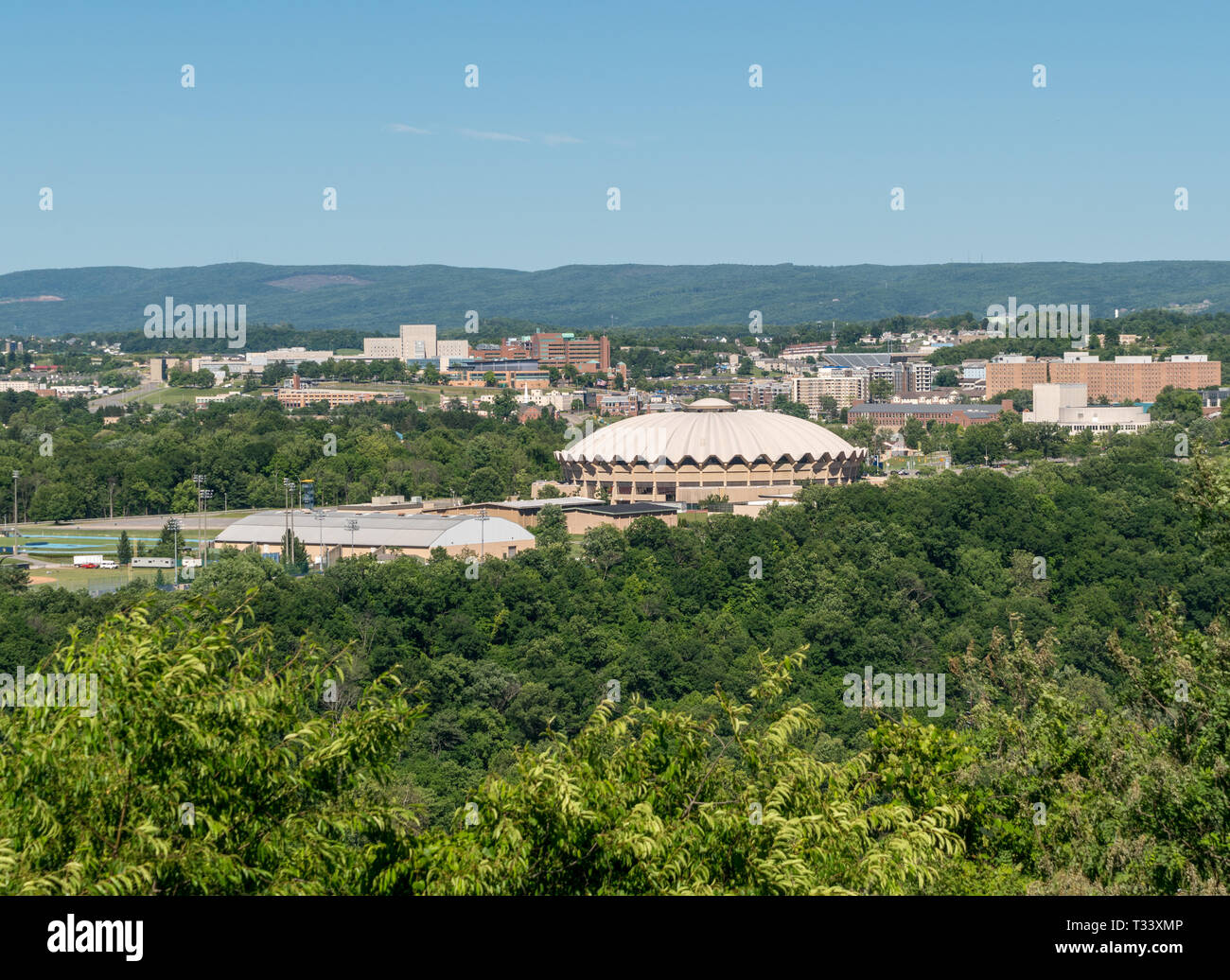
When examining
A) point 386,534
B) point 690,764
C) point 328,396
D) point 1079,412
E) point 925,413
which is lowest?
point 386,534

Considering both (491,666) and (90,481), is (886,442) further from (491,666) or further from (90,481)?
(491,666)

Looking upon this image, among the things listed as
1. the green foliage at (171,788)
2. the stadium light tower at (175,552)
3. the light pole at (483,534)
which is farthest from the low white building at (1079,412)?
the green foliage at (171,788)

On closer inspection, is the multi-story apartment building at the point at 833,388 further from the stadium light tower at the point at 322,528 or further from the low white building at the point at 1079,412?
the stadium light tower at the point at 322,528

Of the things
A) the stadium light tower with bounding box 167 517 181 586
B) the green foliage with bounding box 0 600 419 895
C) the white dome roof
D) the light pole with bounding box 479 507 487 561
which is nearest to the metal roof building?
the light pole with bounding box 479 507 487 561

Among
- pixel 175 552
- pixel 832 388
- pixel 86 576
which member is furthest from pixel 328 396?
pixel 86 576

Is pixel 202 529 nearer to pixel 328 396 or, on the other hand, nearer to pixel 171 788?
pixel 171 788

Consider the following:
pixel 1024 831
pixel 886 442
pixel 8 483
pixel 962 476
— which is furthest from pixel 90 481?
pixel 1024 831
